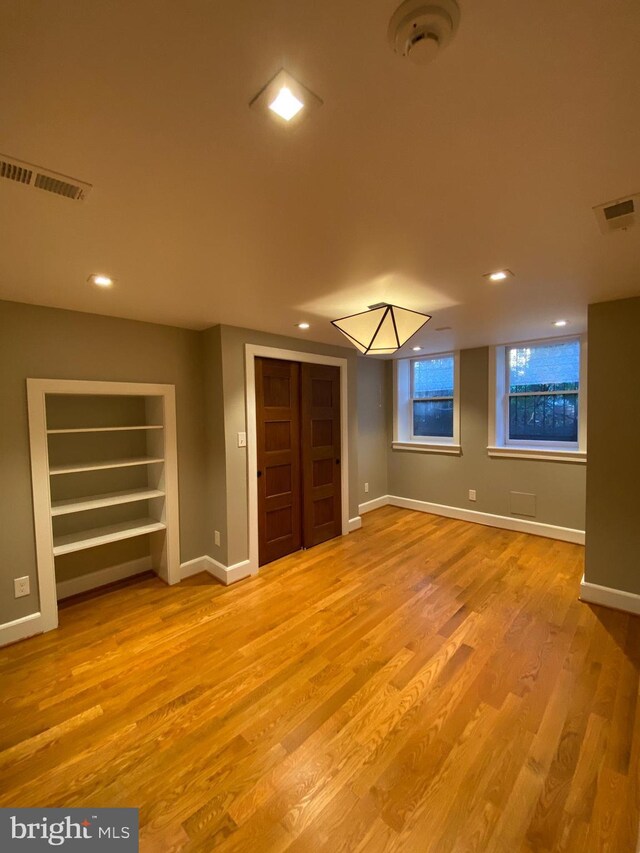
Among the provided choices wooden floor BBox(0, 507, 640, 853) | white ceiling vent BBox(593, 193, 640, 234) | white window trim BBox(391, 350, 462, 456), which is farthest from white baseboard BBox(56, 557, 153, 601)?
white ceiling vent BBox(593, 193, 640, 234)

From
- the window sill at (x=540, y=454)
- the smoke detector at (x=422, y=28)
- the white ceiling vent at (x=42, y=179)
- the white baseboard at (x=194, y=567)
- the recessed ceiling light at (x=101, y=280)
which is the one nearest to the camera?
the smoke detector at (x=422, y=28)

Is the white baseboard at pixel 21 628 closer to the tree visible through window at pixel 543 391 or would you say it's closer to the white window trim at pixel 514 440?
the white window trim at pixel 514 440

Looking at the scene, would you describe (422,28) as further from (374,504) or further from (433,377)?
(374,504)

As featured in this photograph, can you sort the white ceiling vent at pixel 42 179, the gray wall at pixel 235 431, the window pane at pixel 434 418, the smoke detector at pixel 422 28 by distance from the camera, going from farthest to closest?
the window pane at pixel 434 418 → the gray wall at pixel 235 431 → the white ceiling vent at pixel 42 179 → the smoke detector at pixel 422 28

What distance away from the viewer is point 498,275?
2109mm

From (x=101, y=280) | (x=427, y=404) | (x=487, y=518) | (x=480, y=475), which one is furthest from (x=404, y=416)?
(x=101, y=280)

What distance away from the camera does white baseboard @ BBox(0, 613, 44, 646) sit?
2402mm

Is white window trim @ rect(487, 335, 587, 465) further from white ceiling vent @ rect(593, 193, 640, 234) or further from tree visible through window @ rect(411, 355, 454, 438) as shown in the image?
white ceiling vent @ rect(593, 193, 640, 234)

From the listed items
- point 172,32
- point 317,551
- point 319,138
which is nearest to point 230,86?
point 172,32

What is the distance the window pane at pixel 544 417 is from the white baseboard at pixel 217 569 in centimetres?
358

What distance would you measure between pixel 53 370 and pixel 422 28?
2886 mm

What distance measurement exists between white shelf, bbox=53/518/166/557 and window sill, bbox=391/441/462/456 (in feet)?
11.3

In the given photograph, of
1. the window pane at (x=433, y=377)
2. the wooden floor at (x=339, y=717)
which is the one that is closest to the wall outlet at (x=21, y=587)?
the wooden floor at (x=339, y=717)

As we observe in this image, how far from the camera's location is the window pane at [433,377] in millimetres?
4949
